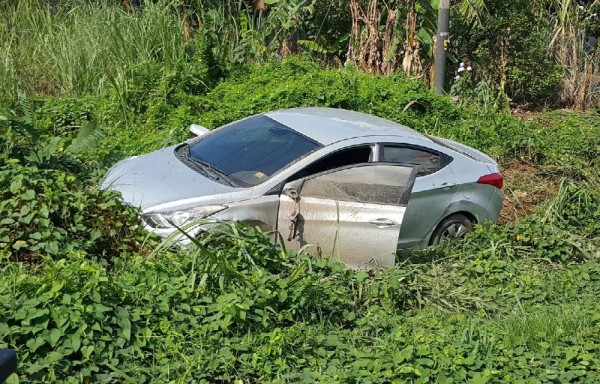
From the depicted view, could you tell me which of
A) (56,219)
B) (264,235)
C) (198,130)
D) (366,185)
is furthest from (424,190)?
(56,219)

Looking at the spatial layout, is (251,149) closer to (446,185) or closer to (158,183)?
(158,183)

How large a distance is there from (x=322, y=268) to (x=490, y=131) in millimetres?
5500

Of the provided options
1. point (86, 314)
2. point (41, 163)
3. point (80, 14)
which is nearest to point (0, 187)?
point (41, 163)

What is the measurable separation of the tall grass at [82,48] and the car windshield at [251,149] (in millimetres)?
4112

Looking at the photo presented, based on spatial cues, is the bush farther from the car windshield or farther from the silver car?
the car windshield

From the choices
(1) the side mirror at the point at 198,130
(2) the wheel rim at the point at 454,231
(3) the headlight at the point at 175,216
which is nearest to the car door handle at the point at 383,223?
(2) the wheel rim at the point at 454,231

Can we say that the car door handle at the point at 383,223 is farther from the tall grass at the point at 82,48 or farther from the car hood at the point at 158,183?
the tall grass at the point at 82,48

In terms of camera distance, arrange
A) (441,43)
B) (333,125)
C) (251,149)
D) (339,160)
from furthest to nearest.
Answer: (441,43)
(333,125)
(251,149)
(339,160)

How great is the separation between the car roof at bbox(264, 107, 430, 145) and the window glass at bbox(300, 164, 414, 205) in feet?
1.58

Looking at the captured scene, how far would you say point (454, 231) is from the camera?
951 cm

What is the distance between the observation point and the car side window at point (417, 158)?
917cm

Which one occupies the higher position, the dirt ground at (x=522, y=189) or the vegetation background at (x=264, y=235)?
the vegetation background at (x=264, y=235)

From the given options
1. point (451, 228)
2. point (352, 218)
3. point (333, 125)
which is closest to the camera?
point (352, 218)

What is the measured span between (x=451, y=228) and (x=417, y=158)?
2.65 feet
